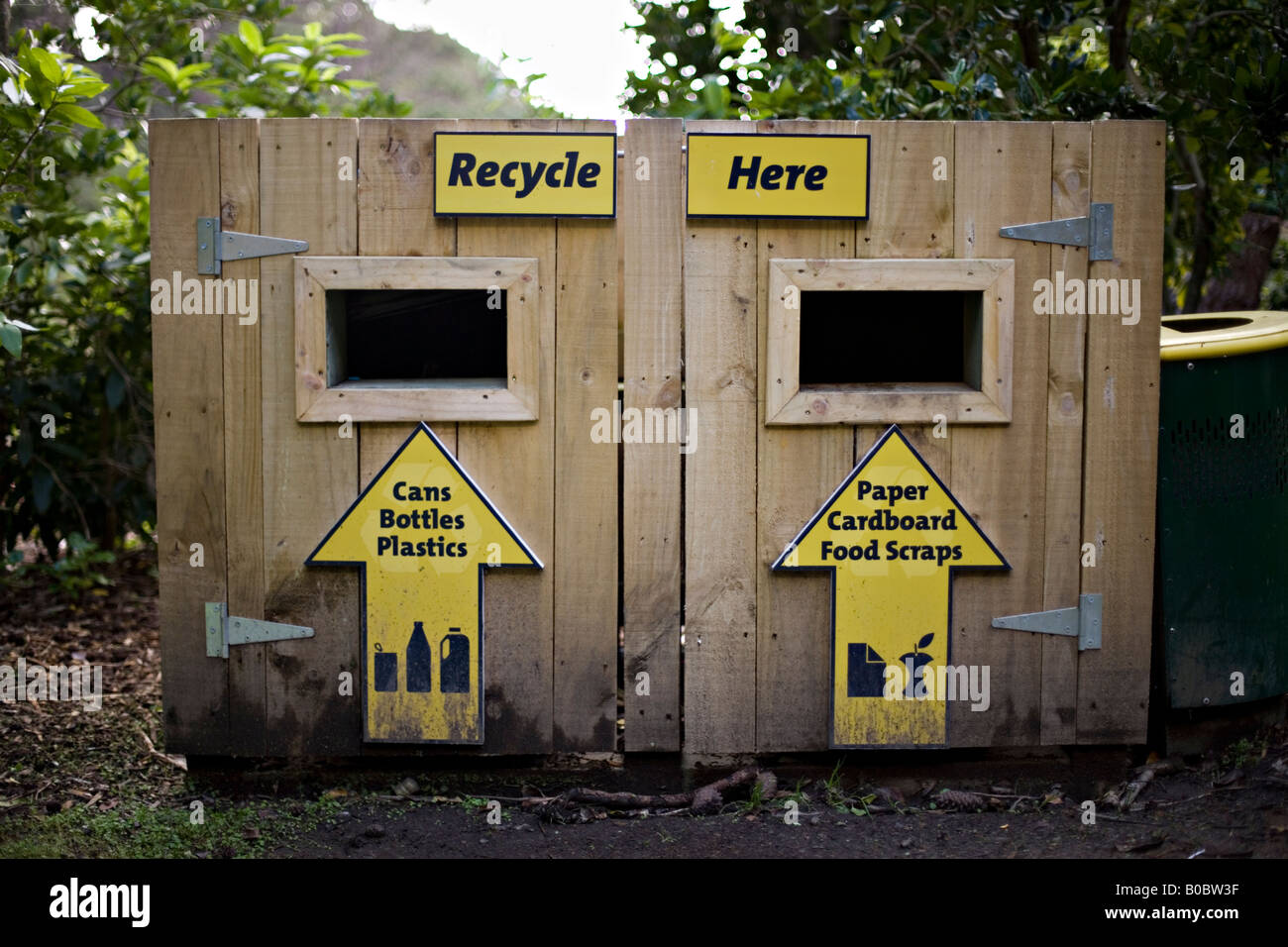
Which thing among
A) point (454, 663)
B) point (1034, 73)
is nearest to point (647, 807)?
point (454, 663)

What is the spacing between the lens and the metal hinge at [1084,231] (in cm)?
369

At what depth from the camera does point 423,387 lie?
3732 mm

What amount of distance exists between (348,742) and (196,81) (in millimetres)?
3680

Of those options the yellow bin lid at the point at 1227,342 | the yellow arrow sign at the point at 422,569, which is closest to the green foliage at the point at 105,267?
the yellow arrow sign at the point at 422,569

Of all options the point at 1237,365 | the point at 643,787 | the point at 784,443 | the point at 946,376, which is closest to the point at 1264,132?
the point at 1237,365

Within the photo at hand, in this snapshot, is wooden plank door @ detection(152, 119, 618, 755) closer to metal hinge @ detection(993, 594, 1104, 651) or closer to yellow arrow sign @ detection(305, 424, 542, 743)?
yellow arrow sign @ detection(305, 424, 542, 743)

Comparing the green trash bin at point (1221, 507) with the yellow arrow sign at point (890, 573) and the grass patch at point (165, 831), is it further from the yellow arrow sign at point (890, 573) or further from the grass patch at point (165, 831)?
the grass patch at point (165, 831)

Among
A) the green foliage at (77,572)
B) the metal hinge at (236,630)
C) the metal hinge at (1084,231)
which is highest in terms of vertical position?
the metal hinge at (1084,231)

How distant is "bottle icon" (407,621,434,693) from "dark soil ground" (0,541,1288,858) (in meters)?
0.30

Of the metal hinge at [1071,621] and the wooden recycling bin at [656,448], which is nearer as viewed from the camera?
the wooden recycling bin at [656,448]

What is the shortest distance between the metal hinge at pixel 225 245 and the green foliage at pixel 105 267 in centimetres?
223

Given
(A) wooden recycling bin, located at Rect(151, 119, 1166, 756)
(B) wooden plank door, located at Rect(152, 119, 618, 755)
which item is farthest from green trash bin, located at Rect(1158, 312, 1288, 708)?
(B) wooden plank door, located at Rect(152, 119, 618, 755)

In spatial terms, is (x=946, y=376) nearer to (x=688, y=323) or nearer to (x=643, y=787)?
(x=688, y=323)

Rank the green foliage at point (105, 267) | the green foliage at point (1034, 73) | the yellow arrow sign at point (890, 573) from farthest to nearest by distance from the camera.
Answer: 1. the green foliage at point (105, 267)
2. the green foliage at point (1034, 73)
3. the yellow arrow sign at point (890, 573)
